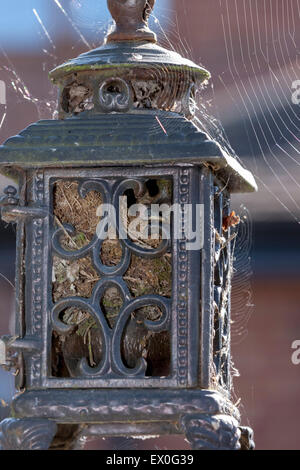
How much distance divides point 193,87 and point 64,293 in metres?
0.64

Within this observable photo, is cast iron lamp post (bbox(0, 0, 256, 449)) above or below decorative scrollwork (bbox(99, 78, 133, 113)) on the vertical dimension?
below

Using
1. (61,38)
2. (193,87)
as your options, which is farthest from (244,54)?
(193,87)

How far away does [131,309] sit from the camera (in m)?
3.27

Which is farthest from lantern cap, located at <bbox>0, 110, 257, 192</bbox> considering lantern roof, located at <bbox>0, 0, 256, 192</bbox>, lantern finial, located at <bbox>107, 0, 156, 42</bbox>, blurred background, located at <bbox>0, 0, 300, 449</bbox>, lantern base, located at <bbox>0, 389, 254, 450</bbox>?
blurred background, located at <bbox>0, 0, 300, 449</bbox>

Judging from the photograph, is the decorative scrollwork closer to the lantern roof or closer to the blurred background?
the lantern roof

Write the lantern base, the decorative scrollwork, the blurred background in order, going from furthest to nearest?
the blurred background < the decorative scrollwork < the lantern base

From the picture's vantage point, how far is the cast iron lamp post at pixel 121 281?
3203 millimetres

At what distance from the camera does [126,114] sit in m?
3.37

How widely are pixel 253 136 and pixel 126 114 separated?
5.60ft

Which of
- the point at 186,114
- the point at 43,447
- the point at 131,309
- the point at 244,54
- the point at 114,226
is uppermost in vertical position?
the point at 244,54

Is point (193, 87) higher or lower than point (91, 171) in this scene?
higher

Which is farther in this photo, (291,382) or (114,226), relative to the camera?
(291,382)

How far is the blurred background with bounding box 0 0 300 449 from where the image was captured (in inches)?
197

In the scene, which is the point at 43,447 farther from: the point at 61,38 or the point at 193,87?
the point at 61,38
